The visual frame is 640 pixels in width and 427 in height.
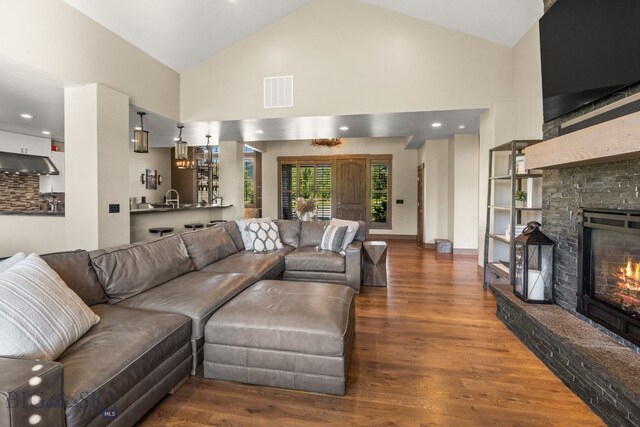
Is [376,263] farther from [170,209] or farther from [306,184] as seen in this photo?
[306,184]


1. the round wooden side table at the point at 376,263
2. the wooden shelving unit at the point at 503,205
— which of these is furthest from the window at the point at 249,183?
the wooden shelving unit at the point at 503,205

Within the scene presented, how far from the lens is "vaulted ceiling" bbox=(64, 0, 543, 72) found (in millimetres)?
3643

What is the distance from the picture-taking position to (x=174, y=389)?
1925 mm

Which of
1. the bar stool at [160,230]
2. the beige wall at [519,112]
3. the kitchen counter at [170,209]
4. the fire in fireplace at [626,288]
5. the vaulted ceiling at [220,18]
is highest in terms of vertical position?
the vaulted ceiling at [220,18]

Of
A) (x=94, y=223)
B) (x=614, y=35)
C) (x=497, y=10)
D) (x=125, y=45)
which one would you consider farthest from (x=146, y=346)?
(x=497, y=10)

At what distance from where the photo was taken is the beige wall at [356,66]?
4441 millimetres

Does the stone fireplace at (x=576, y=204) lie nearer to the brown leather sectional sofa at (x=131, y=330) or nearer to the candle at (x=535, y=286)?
the candle at (x=535, y=286)

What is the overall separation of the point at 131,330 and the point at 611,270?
9.88 ft

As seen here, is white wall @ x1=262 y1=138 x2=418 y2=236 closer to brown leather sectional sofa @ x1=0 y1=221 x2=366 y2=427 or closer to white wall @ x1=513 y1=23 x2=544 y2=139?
white wall @ x1=513 y1=23 x2=544 y2=139

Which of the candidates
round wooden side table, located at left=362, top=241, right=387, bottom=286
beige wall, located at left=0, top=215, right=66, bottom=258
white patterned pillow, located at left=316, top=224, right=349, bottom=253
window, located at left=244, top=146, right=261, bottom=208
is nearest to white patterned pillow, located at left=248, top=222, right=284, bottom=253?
white patterned pillow, located at left=316, top=224, right=349, bottom=253

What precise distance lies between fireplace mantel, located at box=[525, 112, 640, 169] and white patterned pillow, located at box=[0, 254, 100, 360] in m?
2.88

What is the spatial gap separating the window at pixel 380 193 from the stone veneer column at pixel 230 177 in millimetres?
3985

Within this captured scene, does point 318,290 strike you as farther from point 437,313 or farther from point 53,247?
point 53,247

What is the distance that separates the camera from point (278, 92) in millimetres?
4934
